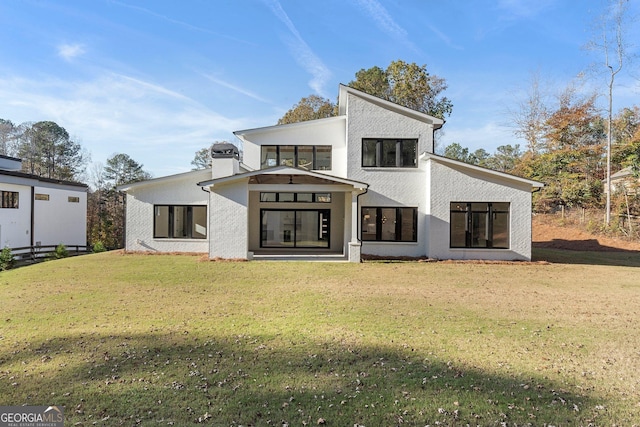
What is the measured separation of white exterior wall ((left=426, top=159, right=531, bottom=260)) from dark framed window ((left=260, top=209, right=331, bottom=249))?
5456 millimetres

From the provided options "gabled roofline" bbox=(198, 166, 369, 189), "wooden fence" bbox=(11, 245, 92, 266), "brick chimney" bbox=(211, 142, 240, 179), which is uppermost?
"brick chimney" bbox=(211, 142, 240, 179)

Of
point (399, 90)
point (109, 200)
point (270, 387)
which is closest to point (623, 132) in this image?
point (399, 90)

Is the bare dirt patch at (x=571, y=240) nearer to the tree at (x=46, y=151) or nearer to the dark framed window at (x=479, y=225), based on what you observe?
the dark framed window at (x=479, y=225)

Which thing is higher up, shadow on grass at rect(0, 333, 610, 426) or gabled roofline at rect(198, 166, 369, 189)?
gabled roofline at rect(198, 166, 369, 189)

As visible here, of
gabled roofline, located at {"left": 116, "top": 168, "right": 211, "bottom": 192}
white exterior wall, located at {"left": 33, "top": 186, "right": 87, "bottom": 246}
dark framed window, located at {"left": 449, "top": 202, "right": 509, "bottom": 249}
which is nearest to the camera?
dark framed window, located at {"left": 449, "top": 202, "right": 509, "bottom": 249}

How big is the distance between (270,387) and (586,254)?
21562mm

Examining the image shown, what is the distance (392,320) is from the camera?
6.98m

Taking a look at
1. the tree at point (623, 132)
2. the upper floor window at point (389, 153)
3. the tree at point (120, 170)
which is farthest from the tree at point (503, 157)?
the tree at point (120, 170)

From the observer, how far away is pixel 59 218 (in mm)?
25312

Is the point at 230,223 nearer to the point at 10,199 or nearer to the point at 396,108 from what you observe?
the point at 396,108

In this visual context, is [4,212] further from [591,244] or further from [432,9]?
[591,244]

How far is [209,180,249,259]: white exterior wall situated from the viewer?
15.0 m

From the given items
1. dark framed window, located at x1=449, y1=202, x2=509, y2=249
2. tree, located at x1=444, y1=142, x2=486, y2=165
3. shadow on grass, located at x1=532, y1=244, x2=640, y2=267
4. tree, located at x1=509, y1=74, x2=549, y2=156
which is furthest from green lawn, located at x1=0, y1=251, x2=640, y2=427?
tree, located at x1=444, y1=142, x2=486, y2=165

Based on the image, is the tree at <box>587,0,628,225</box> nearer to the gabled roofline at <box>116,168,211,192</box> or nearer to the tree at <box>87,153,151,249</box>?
the gabled roofline at <box>116,168,211,192</box>
